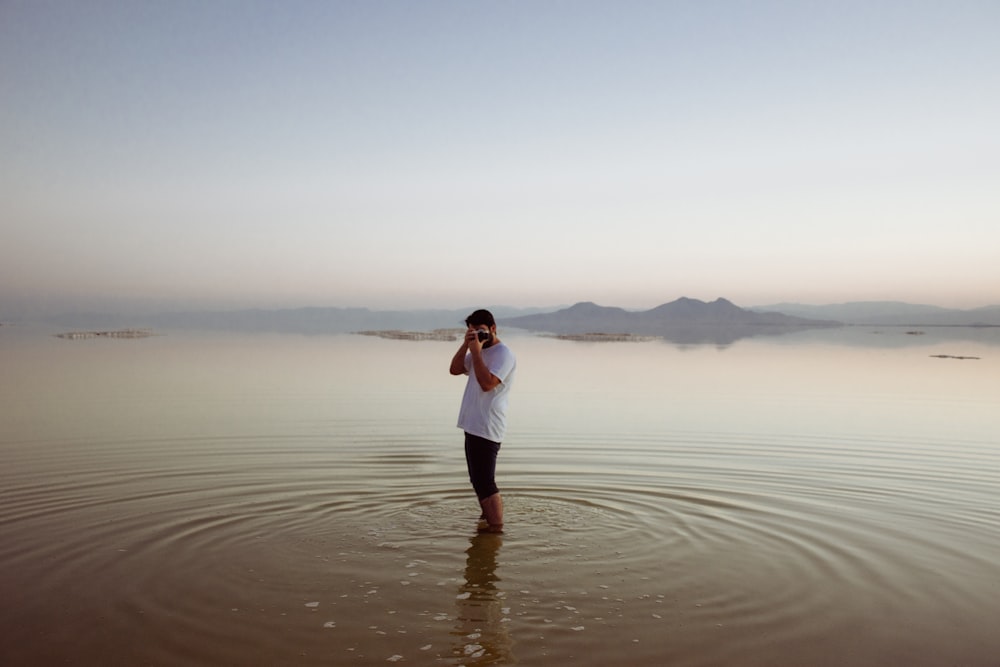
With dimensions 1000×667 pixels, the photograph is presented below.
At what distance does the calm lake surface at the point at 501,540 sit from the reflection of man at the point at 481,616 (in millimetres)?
23

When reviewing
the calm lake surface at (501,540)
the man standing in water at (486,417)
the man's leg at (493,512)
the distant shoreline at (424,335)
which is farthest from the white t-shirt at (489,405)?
the distant shoreline at (424,335)

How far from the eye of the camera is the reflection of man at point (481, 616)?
5.15 metres

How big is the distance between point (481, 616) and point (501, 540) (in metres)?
1.97

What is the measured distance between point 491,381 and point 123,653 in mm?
3872

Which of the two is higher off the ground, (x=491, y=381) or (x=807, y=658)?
(x=491, y=381)

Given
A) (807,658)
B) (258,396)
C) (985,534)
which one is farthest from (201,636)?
(258,396)

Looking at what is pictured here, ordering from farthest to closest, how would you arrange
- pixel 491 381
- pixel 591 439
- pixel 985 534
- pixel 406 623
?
pixel 591 439 → pixel 985 534 → pixel 491 381 → pixel 406 623

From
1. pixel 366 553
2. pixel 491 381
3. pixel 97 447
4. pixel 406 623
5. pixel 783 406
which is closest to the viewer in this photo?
pixel 406 623

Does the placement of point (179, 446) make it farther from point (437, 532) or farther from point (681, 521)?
point (681, 521)

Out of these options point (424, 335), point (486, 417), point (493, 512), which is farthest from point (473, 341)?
point (424, 335)

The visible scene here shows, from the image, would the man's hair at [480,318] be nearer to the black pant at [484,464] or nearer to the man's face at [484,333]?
the man's face at [484,333]

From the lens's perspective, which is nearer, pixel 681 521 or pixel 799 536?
pixel 799 536

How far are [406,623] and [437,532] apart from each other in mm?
2442

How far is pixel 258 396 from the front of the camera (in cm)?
2041
